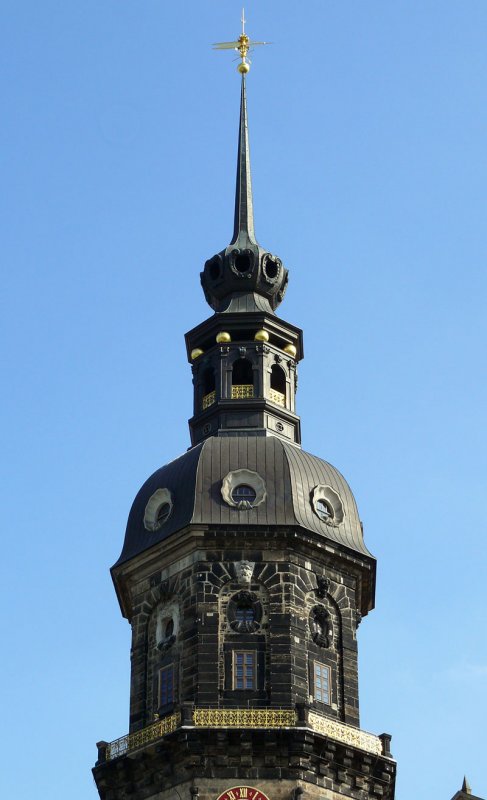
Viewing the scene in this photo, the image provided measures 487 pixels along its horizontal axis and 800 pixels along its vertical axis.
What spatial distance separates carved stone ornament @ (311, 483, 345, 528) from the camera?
61.3 meters

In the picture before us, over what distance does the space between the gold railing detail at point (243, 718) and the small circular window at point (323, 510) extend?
655 cm

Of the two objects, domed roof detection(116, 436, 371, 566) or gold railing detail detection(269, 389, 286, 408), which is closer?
domed roof detection(116, 436, 371, 566)

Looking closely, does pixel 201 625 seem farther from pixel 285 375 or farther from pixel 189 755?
pixel 285 375

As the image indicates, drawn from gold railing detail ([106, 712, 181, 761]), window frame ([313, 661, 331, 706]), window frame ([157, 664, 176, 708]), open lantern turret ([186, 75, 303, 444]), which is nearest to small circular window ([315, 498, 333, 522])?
open lantern turret ([186, 75, 303, 444])

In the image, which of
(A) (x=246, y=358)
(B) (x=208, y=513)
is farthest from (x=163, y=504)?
(A) (x=246, y=358)

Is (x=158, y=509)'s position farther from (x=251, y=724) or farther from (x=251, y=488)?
(x=251, y=724)

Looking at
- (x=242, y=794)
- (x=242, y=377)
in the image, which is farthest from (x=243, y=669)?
(x=242, y=377)

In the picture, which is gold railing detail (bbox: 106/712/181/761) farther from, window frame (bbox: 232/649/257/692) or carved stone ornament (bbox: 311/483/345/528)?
carved stone ornament (bbox: 311/483/345/528)

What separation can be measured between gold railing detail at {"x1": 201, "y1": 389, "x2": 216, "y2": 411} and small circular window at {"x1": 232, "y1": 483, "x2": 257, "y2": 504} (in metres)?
4.84

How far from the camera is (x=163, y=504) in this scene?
61688mm

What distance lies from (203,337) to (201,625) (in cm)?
1137

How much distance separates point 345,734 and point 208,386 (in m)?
13.1

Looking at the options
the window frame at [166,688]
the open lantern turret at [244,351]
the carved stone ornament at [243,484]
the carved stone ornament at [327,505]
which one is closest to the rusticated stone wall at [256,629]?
the window frame at [166,688]

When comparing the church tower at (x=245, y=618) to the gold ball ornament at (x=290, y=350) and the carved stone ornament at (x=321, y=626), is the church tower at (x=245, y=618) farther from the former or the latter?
the gold ball ornament at (x=290, y=350)
